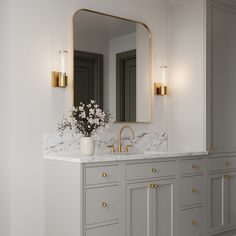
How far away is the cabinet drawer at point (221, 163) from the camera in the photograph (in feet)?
12.5

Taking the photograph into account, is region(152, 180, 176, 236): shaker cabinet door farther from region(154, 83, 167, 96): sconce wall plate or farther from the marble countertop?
region(154, 83, 167, 96): sconce wall plate

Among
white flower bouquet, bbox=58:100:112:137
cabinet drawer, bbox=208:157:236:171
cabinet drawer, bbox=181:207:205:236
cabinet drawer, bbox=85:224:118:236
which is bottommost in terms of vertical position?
cabinet drawer, bbox=181:207:205:236

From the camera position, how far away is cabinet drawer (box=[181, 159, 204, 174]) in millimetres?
3531

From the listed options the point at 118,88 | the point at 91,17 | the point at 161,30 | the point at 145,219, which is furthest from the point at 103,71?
the point at 145,219

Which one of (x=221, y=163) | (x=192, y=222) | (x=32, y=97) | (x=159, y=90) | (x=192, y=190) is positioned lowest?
(x=192, y=222)

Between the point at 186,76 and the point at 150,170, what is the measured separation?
1178mm

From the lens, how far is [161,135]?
4.07m

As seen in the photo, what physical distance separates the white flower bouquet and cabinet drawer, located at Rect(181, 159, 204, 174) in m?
0.83

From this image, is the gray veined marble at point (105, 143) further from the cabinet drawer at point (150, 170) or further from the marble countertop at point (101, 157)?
the cabinet drawer at point (150, 170)

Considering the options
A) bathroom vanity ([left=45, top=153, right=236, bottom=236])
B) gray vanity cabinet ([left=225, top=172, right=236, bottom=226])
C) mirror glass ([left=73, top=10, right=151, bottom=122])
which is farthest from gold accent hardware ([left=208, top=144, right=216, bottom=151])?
mirror glass ([left=73, top=10, right=151, bottom=122])

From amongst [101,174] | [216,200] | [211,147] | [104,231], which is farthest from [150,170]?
[216,200]

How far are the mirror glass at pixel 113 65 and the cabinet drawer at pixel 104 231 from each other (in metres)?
1.08

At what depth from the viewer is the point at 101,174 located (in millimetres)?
2898

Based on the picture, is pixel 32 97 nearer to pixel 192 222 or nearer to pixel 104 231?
pixel 104 231
